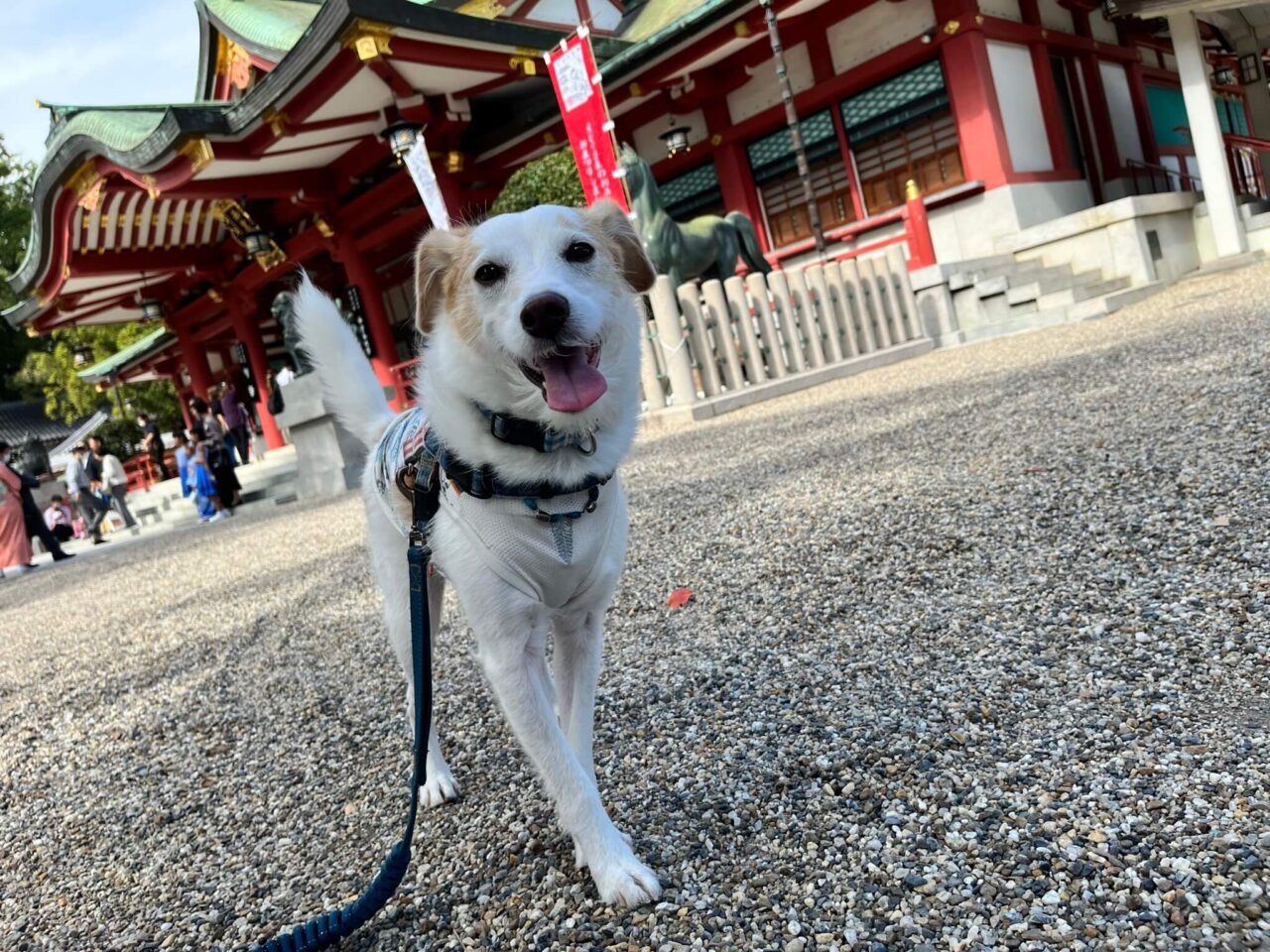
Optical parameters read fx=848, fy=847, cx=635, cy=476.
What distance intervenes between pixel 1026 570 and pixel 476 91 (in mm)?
11215

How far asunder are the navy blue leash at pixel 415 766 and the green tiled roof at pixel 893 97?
1262 centimetres

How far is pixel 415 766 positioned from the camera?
1.60m

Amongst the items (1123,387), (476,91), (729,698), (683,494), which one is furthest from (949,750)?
(476,91)

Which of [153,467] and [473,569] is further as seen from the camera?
[153,467]

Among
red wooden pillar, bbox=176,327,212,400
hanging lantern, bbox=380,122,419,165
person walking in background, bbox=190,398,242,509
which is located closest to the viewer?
hanging lantern, bbox=380,122,419,165

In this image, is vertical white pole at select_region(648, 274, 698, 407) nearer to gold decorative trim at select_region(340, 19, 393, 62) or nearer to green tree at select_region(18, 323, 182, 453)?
gold decorative trim at select_region(340, 19, 393, 62)

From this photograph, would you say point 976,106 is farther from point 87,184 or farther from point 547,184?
point 87,184

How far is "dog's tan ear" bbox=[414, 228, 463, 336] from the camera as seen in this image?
74.7 inches

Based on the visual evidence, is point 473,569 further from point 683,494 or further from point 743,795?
point 683,494

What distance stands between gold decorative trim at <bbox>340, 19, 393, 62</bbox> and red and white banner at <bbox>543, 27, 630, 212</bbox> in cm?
184

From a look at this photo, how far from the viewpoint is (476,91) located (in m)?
11.7

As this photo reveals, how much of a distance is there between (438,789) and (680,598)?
1.37 m

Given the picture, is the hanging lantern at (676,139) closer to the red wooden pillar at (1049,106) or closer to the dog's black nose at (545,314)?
the red wooden pillar at (1049,106)

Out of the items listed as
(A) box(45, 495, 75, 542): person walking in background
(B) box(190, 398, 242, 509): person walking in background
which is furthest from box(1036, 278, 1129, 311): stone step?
(A) box(45, 495, 75, 542): person walking in background
